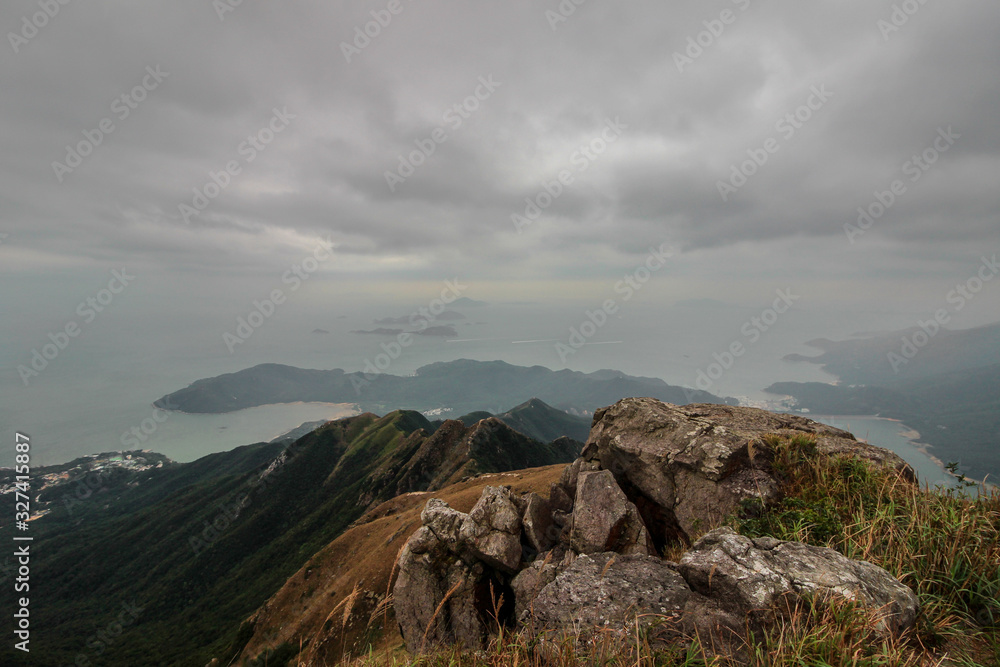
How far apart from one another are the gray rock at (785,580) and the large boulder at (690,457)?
393cm

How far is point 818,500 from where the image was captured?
8109 millimetres

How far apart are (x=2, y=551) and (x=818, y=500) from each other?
A: 284 metres

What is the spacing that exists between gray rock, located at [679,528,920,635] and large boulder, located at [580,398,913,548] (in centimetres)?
393

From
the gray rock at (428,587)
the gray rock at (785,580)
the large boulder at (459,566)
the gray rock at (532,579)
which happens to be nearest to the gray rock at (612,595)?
the gray rock at (785,580)

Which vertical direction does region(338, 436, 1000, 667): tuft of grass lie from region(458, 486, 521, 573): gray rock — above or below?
above

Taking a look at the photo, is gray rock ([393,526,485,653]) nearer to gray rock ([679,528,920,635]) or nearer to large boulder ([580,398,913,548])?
large boulder ([580,398,913,548])

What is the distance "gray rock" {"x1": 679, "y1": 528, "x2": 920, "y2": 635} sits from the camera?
485 centimetres

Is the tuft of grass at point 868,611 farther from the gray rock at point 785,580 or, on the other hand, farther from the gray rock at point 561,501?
the gray rock at point 561,501

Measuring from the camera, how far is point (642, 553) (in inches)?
411

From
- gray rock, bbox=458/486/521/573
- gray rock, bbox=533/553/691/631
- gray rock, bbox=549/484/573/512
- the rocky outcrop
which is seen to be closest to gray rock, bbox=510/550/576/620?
the rocky outcrop

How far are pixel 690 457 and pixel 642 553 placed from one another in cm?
354

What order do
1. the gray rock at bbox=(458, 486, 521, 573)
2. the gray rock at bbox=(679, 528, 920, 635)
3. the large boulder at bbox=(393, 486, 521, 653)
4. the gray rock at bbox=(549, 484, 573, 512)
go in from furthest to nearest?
the gray rock at bbox=(549, 484, 573, 512) → the gray rock at bbox=(458, 486, 521, 573) → the large boulder at bbox=(393, 486, 521, 653) → the gray rock at bbox=(679, 528, 920, 635)

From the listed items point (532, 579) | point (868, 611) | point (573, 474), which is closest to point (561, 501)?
point (573, 474)

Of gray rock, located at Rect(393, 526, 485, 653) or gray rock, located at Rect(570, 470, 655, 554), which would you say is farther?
gray rock, located at Rect(393, 526, 485, 653)
